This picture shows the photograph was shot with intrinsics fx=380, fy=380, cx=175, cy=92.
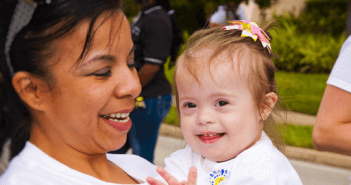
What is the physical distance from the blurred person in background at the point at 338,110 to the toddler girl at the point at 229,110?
0.24 meters

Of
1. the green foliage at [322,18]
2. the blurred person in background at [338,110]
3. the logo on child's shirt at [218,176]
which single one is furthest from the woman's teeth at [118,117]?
the green foliage at [322,18]

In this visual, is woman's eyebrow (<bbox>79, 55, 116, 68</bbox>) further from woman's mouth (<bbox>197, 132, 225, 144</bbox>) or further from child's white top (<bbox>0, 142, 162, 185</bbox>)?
woman's mouth (<bbox>197, 132, 225, 144</bbox>)

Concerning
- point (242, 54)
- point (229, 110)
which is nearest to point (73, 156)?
point (229, 110)

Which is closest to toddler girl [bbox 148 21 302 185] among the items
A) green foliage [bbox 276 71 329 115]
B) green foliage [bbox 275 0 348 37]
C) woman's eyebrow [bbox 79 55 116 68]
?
woman's eyebrow [bbox 79 55 116 68]

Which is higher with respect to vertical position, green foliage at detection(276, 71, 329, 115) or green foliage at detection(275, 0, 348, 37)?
green foliage at detection(276, 71, 329, 115)

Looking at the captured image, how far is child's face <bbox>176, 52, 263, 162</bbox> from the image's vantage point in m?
1.67

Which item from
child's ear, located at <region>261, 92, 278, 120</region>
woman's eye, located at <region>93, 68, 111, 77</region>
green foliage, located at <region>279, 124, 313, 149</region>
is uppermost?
woman's eye, located at <region>93, 68, 111, 77</region>

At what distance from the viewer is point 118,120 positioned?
1366 mm

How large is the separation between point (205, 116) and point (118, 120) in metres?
0.45

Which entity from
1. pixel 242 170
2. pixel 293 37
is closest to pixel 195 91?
pixel 242 170

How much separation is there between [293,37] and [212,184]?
12481 mm

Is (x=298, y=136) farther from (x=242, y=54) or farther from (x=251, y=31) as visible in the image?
(x=242, y=54)

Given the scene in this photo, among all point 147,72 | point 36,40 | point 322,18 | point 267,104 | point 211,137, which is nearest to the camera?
point 36,40

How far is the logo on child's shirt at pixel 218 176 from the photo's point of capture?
1698 mm
